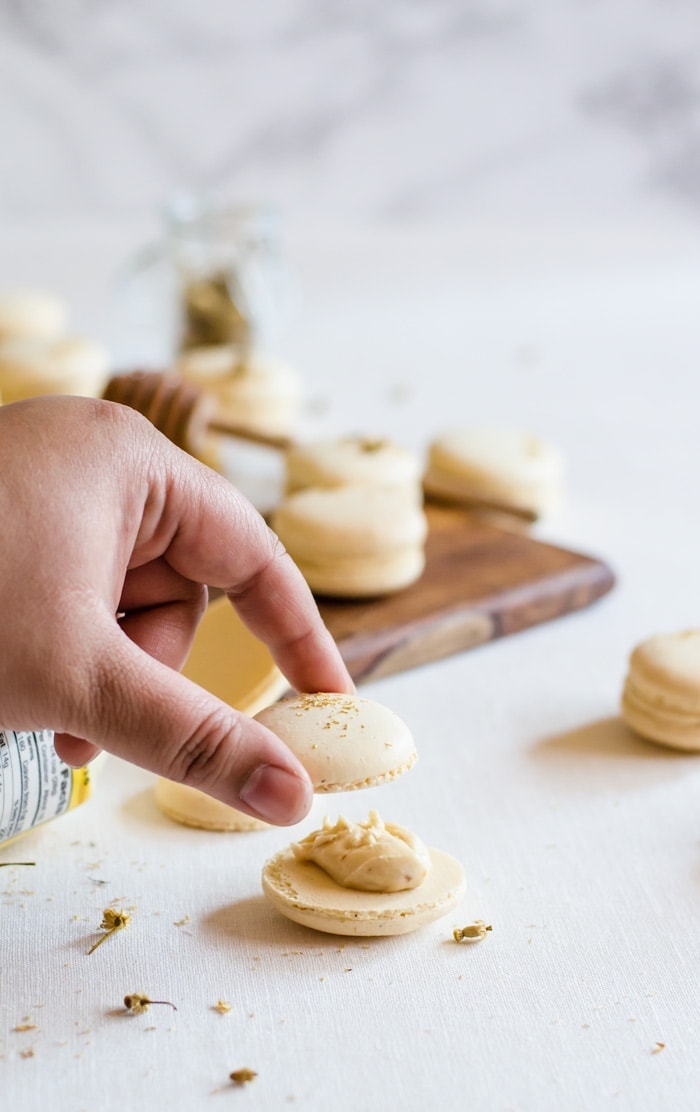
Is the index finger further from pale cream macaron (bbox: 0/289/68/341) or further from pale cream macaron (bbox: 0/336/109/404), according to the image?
pale cream macaron (bbox: 0/289/68/341)

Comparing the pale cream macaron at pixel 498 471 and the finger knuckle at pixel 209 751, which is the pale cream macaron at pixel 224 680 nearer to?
the finger knuckle at pixel 209 751

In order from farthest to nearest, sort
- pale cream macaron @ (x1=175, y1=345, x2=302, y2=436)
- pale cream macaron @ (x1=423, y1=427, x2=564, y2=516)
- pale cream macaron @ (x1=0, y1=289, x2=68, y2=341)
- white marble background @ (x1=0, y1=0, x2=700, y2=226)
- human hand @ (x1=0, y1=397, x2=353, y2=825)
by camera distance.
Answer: white marble background @ (x1=0, y1=0, x2=700, y2=226)
pale cream macaron @ (x1=0, y1=289, x2=68, y2=341)
pale cream macaron @ (x1=175, y1=345, x2=302, y2=436)
pale cream macaron @ (x1=423, y1=427, x2=564, y2=516)
human hand @ (x1=0, y1=397, x2=353, y2=825)

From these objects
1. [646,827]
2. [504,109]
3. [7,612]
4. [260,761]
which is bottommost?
[646,827]

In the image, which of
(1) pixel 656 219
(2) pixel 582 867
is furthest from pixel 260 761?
(1) pixel 656 219

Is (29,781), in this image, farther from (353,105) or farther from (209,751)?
(353,105)

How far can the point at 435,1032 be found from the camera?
0.85 m

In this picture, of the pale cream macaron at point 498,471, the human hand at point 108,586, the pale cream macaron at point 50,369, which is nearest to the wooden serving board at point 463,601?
the pale cream macaron at point 498,471

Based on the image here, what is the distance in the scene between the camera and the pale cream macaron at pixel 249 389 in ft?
Result: 7.11

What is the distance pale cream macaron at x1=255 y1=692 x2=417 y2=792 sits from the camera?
90 centimetres

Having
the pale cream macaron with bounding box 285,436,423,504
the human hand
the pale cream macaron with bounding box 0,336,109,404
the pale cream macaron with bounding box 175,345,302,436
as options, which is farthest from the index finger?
the pale cream macaron with bounding box 175,345,302,436

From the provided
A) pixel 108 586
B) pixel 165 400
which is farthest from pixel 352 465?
pixel 108 586

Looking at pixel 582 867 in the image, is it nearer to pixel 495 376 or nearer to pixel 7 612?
pixel 7 612

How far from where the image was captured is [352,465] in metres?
1.71

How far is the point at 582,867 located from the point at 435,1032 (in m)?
0.26
